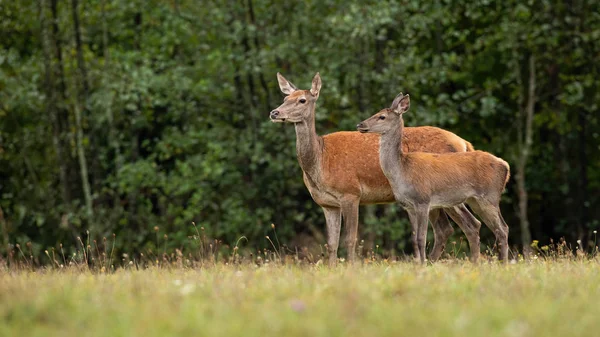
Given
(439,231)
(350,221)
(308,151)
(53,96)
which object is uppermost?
(308,151)

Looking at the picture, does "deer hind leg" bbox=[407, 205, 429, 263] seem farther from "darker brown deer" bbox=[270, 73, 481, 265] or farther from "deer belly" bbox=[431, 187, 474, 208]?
"darker brown deer" bbox=[270, 73, 481, 265]

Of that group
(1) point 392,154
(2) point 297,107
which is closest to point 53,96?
(2) point 297,107

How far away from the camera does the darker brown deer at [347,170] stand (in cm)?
1092

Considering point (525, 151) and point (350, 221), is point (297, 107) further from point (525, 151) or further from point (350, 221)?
point (525, 151)

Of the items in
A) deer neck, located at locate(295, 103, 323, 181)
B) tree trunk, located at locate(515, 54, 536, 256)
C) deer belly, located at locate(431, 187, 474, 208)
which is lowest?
tree trunk, located at locate(515, 54, 536, 256)

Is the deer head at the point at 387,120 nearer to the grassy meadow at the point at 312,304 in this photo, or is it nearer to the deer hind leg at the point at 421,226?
the deer hind leg at the point at 421,226

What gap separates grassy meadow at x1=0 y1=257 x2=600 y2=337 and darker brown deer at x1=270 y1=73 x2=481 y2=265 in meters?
3.29

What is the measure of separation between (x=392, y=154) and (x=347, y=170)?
948mm

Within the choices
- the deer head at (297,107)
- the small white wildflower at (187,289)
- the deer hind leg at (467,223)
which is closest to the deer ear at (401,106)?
the deer head at (297,107)

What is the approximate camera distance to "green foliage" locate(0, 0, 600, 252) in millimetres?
18719

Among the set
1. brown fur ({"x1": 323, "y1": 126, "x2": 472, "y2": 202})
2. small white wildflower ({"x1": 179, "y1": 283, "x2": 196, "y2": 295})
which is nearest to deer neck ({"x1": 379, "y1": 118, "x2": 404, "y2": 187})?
brown fur ({"x1": 323, "y1": 126, "x2": 472, "y2": 202})

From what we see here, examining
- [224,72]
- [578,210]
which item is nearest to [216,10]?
[224,72]

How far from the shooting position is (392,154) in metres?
10.2

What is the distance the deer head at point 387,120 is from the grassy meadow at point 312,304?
2.82 metres
